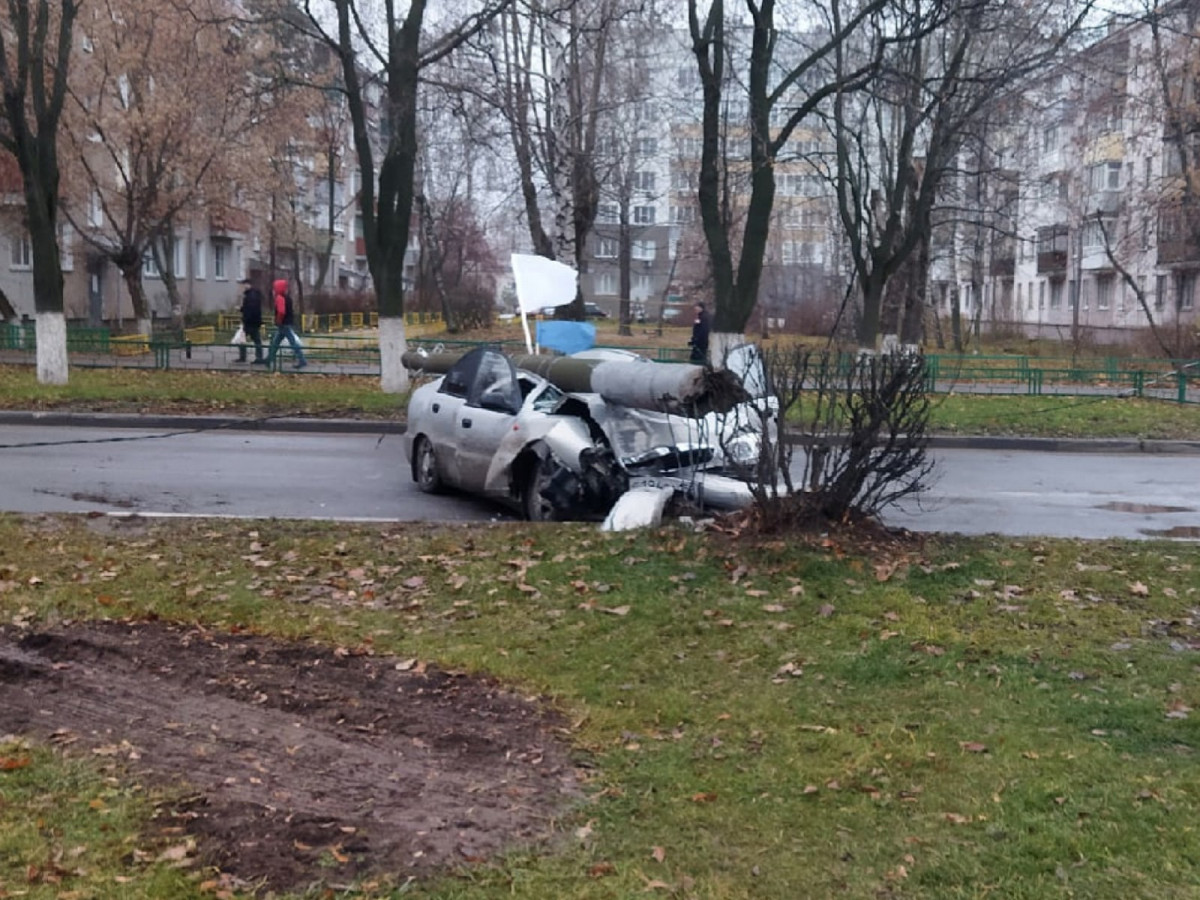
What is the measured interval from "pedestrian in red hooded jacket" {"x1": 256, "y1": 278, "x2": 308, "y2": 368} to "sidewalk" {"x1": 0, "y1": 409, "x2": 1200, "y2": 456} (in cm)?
733

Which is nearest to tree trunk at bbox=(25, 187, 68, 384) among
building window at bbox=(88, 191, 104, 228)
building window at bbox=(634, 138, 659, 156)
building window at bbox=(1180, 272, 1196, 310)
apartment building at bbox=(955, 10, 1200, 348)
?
apartment building at bbox=(955, 10, 1200, 348)

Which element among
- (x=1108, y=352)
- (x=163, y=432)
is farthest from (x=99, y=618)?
(x=1108, y=352)

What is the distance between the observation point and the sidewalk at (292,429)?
60.2 ft

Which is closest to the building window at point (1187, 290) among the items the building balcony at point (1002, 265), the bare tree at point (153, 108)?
the building balcony at point (1002, 265)

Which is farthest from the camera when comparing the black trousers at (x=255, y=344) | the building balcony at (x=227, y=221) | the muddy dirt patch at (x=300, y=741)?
the building balcony at (x=227, y=221)

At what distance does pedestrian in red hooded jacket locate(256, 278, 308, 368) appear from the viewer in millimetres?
25895

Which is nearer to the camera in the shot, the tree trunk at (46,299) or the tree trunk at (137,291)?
the tree trunk at (46,299)

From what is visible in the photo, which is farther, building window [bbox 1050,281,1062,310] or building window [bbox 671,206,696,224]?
building window [bbox 1050,281,1062,310]

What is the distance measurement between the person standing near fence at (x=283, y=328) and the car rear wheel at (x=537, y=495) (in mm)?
16429

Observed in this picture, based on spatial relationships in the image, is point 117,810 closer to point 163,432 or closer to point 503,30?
point 163,432

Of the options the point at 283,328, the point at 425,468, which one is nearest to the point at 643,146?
the point at 283,328

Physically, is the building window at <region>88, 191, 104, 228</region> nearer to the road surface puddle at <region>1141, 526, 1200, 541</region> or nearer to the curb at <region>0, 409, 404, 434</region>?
the curb at <region>0, 409, 404, 434</region>

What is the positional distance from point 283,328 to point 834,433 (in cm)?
2004

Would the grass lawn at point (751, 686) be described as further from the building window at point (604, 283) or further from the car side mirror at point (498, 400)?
the building window at point (604, 283)
